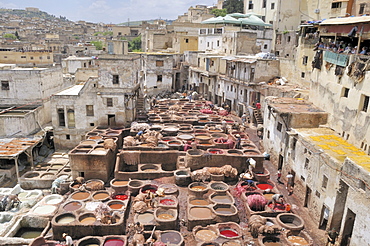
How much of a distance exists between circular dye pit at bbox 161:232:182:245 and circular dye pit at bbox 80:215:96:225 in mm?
3937

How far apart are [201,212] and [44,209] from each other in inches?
369

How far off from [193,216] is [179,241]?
1942 millimetres

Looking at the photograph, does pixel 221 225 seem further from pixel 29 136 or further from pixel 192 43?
pixel 192 43

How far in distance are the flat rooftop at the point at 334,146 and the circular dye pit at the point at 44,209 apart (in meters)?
15.7

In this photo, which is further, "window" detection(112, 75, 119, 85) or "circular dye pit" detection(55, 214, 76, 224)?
"window" detection(112, 75, 119, 85)

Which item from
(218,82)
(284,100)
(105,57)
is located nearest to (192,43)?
(218,82)

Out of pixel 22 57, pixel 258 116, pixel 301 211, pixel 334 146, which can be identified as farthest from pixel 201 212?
pixel 22 57

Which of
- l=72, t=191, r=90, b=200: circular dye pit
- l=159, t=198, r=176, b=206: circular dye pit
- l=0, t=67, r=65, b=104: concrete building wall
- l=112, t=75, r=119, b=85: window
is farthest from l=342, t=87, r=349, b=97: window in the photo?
l=0, t=67, r=65, b=104: concrete building wall

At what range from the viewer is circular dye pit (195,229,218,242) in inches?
611

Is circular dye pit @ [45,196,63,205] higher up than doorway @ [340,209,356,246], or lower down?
lower down

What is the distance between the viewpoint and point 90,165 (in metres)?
21.8

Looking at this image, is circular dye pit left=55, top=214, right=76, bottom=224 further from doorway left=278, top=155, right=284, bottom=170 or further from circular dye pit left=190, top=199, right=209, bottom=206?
doorway left=278, top=155, right=284, bottom=170

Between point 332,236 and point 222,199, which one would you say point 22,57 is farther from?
point 332,236

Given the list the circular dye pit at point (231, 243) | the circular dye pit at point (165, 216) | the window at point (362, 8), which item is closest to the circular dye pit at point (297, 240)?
the circular dye pit at point (231, 243)
